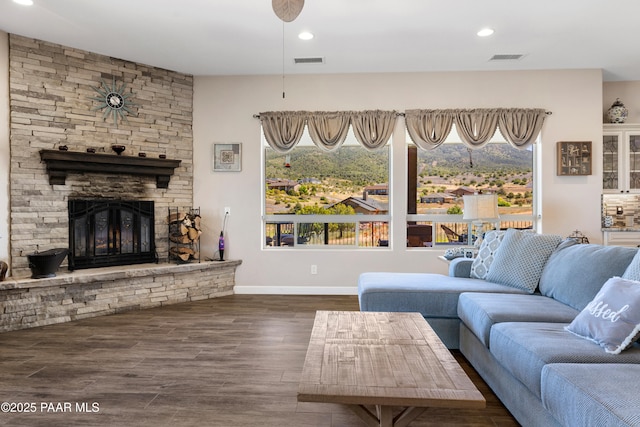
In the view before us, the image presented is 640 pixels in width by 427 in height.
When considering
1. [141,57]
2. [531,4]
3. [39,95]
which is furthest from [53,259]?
[531,4]

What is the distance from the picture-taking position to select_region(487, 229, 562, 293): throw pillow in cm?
310

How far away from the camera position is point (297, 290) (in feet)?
17.5

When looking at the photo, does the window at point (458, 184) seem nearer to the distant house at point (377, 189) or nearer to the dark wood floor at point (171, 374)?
the distant house at point (377, 189)

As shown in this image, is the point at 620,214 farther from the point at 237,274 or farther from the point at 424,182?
the point at 237,274

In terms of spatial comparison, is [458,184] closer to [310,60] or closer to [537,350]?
[310,60]

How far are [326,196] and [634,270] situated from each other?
12.3 ft

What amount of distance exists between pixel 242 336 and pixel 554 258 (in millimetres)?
2653

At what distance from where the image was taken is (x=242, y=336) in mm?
3539

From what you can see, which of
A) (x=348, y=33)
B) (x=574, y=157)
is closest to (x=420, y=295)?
(x=348, y=33)

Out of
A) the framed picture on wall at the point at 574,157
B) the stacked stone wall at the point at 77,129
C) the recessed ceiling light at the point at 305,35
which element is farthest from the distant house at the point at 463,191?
the stacked stone wall at the point at 77,129

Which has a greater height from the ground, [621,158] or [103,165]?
[621,158]

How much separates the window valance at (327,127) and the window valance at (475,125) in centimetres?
36

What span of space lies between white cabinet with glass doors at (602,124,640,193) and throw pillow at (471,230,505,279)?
2.73 meters

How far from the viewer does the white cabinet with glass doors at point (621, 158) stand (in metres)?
5.27
